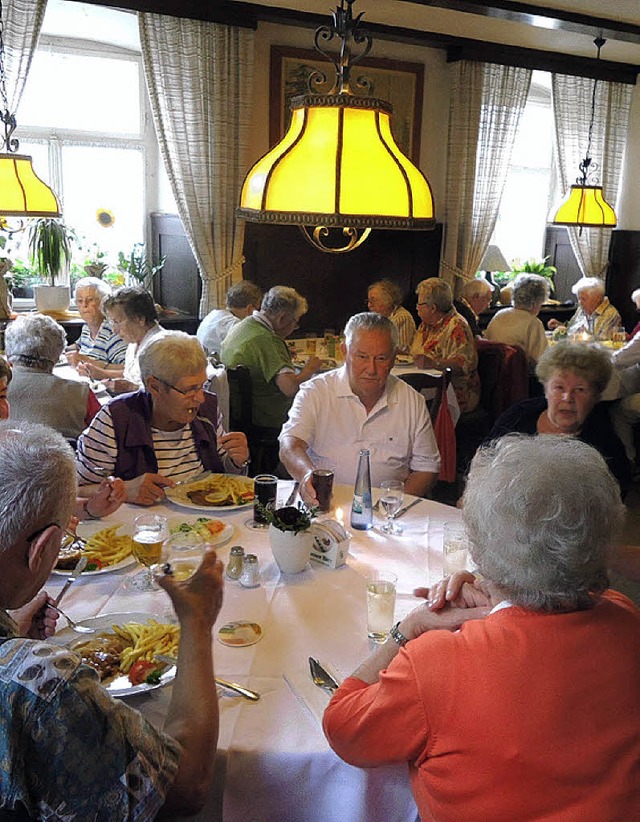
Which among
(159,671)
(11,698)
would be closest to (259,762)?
(159,671)

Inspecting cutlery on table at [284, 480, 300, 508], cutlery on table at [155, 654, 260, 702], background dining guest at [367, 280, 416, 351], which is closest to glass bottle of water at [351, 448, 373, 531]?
cutlery on table at [284, 480, 300, 508]

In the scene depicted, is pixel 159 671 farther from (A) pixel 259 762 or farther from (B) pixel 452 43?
(B) pixel 452 43

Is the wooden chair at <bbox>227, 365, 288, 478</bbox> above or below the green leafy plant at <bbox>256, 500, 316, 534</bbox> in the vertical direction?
below

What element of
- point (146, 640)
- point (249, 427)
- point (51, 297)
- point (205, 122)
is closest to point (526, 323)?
point (249, 427)

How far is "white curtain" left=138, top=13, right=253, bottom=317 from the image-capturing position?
5.41 m

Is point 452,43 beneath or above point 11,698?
above

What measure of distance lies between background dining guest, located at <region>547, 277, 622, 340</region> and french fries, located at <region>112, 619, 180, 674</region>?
5.57 metres

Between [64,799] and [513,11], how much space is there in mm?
5464

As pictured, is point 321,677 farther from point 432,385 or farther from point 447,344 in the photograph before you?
point 447,344

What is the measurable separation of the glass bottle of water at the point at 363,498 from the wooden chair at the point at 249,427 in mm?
2024

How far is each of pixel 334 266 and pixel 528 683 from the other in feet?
18.5

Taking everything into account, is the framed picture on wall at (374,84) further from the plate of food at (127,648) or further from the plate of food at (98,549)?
the plate of food at (127,648)

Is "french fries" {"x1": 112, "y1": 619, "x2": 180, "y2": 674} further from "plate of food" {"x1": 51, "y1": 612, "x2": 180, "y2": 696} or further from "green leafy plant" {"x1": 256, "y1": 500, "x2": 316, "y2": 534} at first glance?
"green leafy plant" {"x1": 256, "y1": 500, "x2": 316, "y2": 534}

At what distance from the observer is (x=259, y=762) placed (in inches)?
51.6
